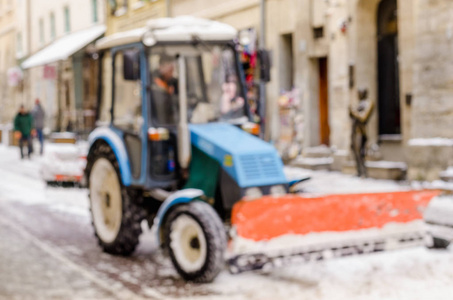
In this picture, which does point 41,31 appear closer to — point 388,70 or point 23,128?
point 23,128

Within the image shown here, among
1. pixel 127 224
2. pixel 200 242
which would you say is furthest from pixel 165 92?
pixel 200 242

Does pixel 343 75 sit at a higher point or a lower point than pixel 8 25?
lower

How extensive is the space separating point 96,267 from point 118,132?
146cm

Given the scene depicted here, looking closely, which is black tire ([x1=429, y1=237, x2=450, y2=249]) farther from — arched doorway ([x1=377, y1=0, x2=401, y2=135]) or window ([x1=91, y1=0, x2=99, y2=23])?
window ([x1=91, y1=0, x2=99, y2=23])

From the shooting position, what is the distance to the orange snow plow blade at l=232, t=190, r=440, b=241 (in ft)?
21.0

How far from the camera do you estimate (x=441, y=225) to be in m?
10.0

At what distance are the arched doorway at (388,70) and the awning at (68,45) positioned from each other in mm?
16710

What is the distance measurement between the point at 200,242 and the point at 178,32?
214 cm

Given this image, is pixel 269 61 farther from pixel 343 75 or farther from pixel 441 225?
pixel 343 75

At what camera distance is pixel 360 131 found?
15781 mm

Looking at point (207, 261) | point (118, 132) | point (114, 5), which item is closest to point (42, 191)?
point (118, 132)

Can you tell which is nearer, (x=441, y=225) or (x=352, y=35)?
(x=441, y=225)

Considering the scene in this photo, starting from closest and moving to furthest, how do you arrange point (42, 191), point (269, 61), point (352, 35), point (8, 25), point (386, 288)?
point (386, 288), point (269, 61), point (42, 191), point (352, 35), point (8, 25)

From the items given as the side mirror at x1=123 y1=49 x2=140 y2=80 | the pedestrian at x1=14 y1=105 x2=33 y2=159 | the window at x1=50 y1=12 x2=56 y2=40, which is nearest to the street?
the side mirror at x1=123 y1=49 x2=140 y2=80
